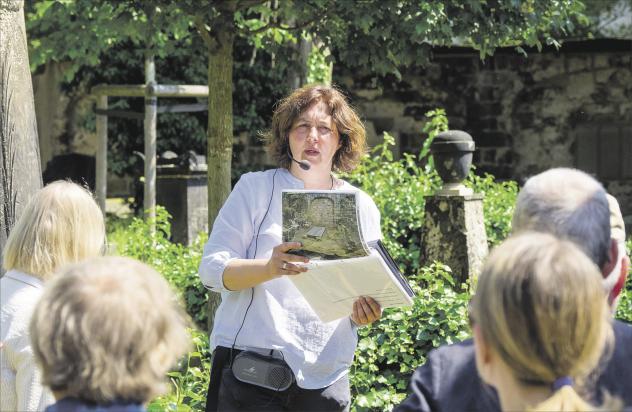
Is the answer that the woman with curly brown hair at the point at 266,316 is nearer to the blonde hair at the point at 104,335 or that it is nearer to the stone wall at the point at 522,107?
the blonde hair at the point at 104,335

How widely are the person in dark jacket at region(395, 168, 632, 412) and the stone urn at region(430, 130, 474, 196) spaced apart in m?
4.35

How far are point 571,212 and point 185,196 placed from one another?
306 inches

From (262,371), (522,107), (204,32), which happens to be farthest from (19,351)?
(522,107)

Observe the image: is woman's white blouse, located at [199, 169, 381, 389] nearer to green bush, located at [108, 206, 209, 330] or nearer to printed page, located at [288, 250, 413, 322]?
printed page, located at [288, 250, 413, 322]

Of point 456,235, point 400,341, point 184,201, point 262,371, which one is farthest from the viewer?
point 184,201

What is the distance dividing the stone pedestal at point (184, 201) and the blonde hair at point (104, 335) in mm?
7632

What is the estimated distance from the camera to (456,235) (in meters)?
6.56

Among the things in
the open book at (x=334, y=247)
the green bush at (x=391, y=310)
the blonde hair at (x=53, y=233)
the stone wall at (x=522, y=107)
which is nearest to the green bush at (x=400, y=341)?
the green bush at (x=391, y=310)

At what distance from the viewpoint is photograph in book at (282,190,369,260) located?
9.25ft

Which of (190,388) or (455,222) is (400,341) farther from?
(455,222)

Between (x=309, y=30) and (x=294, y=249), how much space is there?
12.7 ft

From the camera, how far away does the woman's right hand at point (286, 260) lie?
112 inches

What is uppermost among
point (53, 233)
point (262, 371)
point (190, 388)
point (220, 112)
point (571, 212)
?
point (220, 112)

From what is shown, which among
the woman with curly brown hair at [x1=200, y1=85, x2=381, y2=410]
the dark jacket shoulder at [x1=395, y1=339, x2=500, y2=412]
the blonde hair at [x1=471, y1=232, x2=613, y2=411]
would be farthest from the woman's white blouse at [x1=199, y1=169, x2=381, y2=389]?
the blonde hair at [x1=471, y1=232, x2=613, y2=411]
